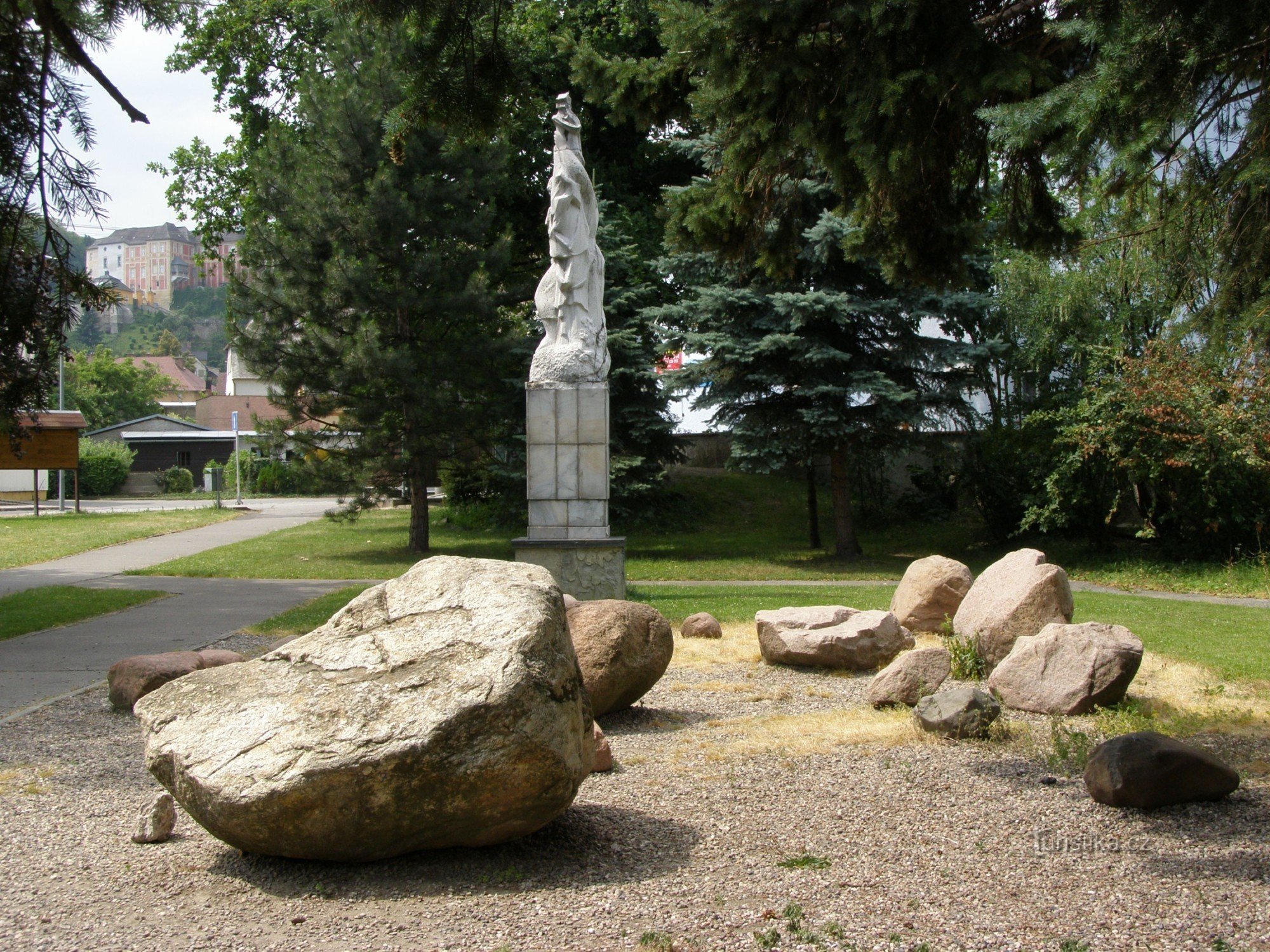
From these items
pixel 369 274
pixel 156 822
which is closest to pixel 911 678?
pixel 156 822

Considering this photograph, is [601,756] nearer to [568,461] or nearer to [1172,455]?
[568,461]

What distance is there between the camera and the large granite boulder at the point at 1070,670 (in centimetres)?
725

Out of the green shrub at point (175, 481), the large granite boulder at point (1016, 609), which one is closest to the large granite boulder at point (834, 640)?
the large granite boulder at point (1016, 609)

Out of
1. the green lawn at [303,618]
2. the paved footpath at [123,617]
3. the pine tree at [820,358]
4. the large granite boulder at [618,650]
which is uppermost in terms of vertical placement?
the pine tree at [820,358]

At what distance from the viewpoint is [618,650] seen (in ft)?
23.8

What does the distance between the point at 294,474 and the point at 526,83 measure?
15.9 meters

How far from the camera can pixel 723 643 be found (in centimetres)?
1077

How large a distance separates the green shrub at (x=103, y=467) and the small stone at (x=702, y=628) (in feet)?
141

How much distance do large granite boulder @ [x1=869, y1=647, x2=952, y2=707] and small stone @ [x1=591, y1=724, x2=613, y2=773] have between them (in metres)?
2.46

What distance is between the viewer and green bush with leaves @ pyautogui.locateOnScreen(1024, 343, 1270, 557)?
16172 mm

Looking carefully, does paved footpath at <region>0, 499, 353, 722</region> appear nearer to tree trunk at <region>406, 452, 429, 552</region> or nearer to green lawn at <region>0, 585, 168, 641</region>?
green lawn at <region>0, 585, 168, 641</region>

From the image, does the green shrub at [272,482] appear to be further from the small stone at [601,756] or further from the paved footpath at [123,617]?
the small stone at [601,756]

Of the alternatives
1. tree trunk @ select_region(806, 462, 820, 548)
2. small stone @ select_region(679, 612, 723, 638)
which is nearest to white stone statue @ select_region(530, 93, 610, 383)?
small stone @ select_region(679, 612, 723, 638)

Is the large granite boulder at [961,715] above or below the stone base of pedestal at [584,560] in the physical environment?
below
